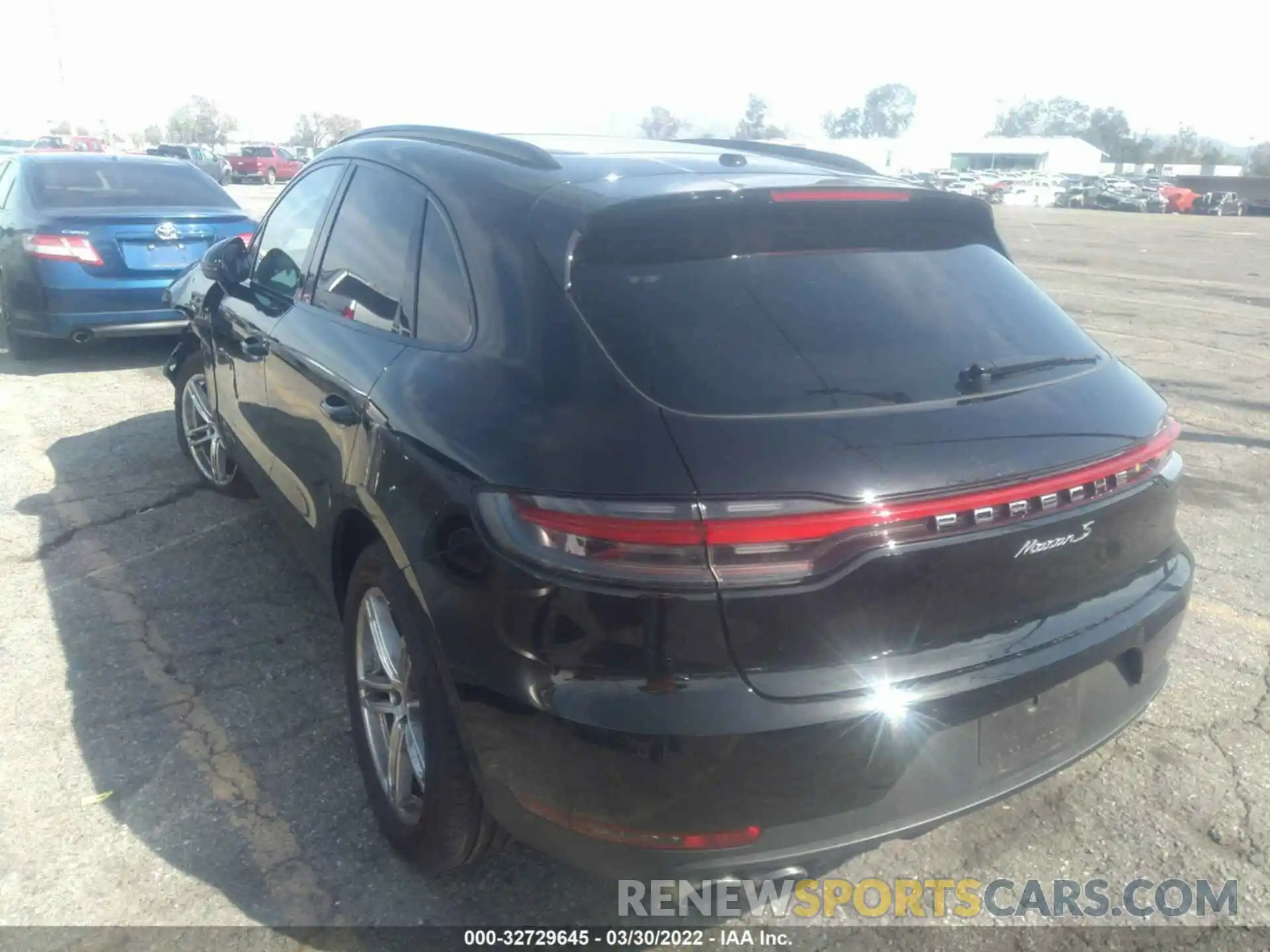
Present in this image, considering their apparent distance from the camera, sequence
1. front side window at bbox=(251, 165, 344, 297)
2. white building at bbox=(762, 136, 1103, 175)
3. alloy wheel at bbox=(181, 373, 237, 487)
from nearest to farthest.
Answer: front side window at bbox=(251, 165, 344, 297)
alloy wheel at bbox=(181, 373, 237, 487)
white building at bbox=(762, 136, 1103, 175)

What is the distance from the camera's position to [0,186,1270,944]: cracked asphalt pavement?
2.75m

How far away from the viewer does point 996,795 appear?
2.34 m

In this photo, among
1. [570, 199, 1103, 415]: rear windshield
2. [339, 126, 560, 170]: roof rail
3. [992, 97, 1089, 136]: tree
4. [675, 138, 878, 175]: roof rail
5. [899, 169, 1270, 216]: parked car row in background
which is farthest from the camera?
[992, 97, 1089, 136]: tree

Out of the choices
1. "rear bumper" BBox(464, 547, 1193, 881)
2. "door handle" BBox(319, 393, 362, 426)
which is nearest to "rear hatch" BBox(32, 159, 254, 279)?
"door handle" BBox(319, 393, 362, 426)

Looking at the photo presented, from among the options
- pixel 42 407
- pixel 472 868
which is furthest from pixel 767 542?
pixel 42 407

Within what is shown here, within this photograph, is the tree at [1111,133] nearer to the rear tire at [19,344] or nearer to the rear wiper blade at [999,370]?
the rear tire at [19,344]

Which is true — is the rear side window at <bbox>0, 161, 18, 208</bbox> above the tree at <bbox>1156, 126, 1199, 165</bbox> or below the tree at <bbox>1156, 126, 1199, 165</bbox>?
above

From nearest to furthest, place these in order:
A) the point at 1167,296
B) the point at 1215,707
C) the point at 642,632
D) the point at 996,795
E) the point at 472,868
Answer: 1. the point at 642,632
2. the point at 996,795
3. the point at 472,868
4. the point at 1215,707
5. the point at 1167,296

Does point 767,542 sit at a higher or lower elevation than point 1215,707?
higher

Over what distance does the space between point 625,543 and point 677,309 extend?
1.97ft

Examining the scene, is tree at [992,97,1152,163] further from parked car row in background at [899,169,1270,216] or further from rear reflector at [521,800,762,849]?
rear reflector at [521,800,762,849]

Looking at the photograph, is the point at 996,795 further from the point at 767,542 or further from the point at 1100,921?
the point at 767,542

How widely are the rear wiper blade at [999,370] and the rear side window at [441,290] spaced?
119cm

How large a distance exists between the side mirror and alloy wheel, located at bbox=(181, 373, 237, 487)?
0.83 meters
